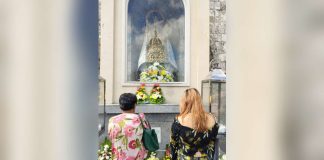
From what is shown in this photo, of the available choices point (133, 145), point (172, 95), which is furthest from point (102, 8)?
point (133, 145)

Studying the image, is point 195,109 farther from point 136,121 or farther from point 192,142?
point 136,121

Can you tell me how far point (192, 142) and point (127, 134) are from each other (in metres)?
0.51

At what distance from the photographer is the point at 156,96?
25.1ft

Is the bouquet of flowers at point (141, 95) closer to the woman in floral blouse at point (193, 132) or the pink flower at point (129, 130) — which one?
the woman in floral blouse at point (193, 132)

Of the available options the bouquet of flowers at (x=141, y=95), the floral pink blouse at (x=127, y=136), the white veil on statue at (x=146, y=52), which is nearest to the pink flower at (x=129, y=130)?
the floral pink blouse at (x=127, y=136)

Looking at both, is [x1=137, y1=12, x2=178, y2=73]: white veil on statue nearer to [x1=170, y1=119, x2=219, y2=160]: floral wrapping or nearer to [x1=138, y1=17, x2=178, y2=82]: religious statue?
[x1=138, y1=17, x2=178, y2=82]: religious statue

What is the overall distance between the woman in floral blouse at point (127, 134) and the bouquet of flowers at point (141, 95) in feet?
14.4

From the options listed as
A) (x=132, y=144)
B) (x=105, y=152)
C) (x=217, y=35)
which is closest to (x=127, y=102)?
(x=132, y=144)

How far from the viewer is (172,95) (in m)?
8.01

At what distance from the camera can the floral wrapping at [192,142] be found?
121 inches

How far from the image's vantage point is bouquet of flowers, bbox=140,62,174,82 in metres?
8.20
